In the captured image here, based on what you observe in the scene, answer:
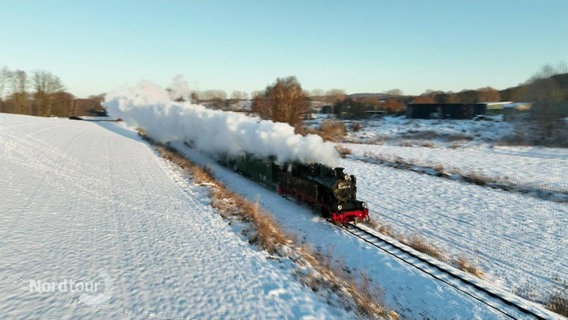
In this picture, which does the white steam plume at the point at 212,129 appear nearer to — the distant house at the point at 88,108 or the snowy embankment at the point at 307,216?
the snowy embankment at the point at 307,216

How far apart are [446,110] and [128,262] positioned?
8404 cm

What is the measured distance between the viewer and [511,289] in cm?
1066

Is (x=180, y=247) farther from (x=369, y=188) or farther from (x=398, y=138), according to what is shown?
(x=398, y=138)

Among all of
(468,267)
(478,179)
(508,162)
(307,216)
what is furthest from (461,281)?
(508,162)

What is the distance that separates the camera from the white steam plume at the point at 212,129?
57.9ft

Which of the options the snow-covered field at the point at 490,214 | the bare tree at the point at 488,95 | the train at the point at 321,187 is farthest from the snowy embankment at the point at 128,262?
the bare tree at the point at 488,95

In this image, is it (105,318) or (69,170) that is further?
(69,170)

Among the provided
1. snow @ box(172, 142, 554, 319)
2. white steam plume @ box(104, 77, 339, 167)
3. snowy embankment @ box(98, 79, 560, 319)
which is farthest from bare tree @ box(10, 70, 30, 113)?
snow @ box(172, 142, 554, 319)

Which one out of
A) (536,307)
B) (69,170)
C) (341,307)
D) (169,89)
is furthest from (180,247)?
(169,89)

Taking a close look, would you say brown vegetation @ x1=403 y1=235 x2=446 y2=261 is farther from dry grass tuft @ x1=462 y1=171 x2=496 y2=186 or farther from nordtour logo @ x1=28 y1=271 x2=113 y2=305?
dry grass tuft @ x1=462 y1=171 x2=496 y2=186

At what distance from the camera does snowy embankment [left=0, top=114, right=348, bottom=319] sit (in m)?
6.65

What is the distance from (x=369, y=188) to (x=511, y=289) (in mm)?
12374

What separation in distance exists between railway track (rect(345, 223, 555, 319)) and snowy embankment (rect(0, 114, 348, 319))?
465 cm

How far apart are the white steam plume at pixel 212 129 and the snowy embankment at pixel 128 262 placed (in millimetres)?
5830
